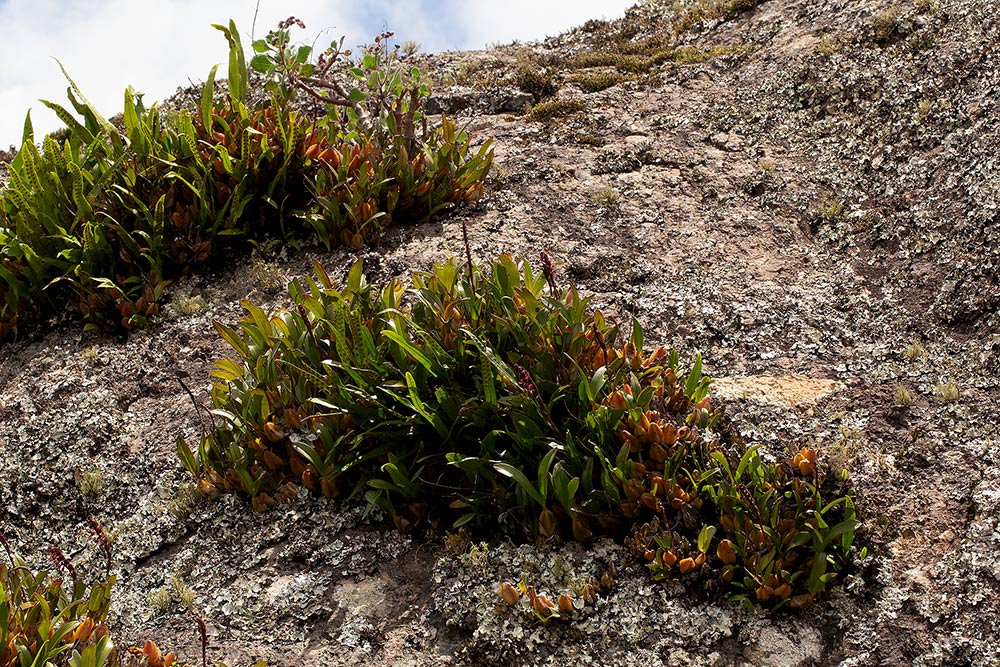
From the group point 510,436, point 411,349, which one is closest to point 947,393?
point 510,436

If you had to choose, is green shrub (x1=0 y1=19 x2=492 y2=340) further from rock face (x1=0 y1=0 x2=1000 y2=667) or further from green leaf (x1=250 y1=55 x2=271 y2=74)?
rock face (x1=0 y1=0 x2=1000 y2=667)

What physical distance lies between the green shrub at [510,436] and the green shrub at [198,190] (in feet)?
4.08

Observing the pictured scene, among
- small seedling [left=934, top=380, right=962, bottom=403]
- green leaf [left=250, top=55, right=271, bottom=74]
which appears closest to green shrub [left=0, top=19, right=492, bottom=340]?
green leaf [left=250, top=55, right=271, bottom=74]

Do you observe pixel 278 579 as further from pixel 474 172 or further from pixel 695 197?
pixel 695 197

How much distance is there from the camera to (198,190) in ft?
18.1

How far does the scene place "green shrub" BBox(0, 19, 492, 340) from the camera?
5.44 metres

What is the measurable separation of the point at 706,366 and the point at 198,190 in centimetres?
318

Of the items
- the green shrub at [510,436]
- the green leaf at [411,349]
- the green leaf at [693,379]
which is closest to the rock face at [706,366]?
the green shrub at [510,436]

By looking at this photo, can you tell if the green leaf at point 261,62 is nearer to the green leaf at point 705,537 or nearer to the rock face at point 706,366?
the rock face at point 706,366

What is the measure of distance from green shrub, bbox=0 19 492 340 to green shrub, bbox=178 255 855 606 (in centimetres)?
124

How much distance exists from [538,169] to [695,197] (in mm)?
1107

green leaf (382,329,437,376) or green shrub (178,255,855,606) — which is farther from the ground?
green leaf (382,329,437,376)

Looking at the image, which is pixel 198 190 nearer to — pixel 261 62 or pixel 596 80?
pixel 261 62

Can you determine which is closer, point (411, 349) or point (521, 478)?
point (521, 478)
